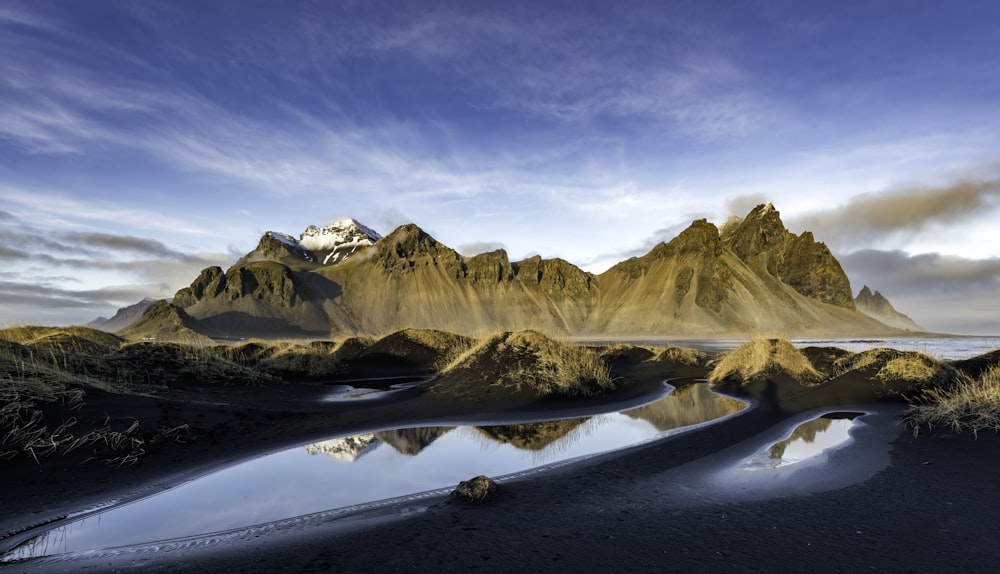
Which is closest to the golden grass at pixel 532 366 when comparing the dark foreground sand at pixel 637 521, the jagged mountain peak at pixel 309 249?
the dark foreground sand at pixel 637 521

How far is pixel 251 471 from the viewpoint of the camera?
805 cm

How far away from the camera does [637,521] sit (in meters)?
5.21

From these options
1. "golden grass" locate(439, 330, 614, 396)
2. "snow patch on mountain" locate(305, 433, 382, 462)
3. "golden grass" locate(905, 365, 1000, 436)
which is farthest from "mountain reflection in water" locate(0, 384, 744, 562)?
"golden grass" locate(905, 365, 1000, 436)

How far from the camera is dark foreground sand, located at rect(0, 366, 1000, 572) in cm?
426

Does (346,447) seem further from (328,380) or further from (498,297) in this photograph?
(498,297)

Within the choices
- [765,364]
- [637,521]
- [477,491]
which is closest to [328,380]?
[765,364]

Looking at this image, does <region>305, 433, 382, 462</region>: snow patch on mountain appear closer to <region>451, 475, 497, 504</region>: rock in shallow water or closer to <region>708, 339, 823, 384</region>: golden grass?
<region>451, 475, 497, 504</region>: rock in shallow water

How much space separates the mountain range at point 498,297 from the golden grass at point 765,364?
311 feet

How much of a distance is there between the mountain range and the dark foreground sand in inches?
4229

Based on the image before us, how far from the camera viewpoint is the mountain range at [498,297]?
120625mm

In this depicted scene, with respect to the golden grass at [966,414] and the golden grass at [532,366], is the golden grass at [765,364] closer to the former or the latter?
the golden grass at [532,366]

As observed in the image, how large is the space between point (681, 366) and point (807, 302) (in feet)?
462

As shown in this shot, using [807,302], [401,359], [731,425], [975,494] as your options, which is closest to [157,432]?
[731,425]

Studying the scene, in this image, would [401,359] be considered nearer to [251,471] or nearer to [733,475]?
Answer: [251,471]
